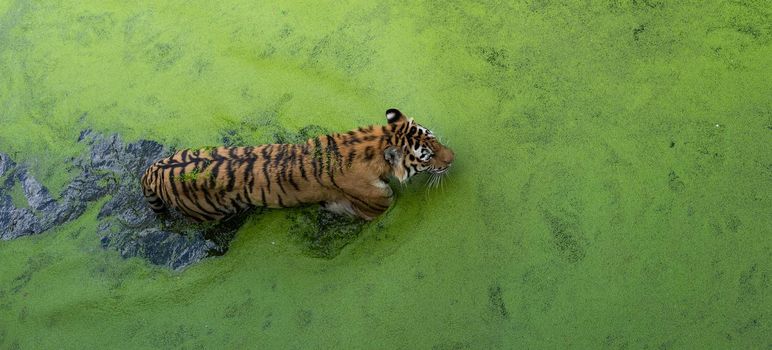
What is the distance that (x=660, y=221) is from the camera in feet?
8.51

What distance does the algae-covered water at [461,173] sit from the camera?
252 cm

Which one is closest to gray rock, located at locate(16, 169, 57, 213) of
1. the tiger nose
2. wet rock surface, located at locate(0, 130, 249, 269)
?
wet rock surface, located at locate(0, 130, 249, 269)

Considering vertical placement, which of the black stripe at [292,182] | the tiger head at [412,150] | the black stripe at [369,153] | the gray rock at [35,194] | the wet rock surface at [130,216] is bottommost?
the gray rock at [35,194]

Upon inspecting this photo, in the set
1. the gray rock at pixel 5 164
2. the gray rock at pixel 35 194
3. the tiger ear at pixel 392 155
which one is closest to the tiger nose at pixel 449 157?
the tiger ear at pixel 392 155

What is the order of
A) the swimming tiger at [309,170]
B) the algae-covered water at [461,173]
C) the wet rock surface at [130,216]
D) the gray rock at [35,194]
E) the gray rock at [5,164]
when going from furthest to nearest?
the gray rock at [5,164], the gray rock at [35,194], the wet rock surface at [130,216], the swimming tiger at [309,170], the algae-covered water at [461,173]

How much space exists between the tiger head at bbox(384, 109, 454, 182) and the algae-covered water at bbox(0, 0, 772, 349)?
13cm

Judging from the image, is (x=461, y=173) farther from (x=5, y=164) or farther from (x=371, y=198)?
(x=5, y=164)

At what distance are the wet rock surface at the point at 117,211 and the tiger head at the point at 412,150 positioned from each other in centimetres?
76

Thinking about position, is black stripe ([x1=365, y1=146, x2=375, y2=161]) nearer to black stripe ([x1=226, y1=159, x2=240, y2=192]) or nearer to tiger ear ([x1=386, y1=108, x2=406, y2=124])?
tiger ear ([x1=386, y1=108, x2=406, y2=124])

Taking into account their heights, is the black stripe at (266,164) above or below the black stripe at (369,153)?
below

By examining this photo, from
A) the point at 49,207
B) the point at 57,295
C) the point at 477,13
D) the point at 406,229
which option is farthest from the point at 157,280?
the point at 477,13

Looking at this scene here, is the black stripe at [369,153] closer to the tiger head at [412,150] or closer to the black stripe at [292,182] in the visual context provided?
the tiger head at [412,150]

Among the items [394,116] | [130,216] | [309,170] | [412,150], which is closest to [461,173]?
[412,150]

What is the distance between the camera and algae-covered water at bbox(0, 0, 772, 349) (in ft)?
8.27
